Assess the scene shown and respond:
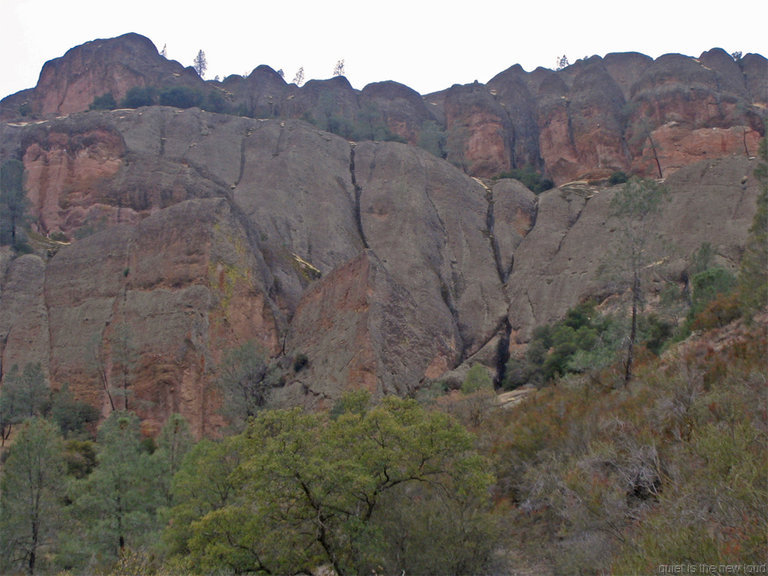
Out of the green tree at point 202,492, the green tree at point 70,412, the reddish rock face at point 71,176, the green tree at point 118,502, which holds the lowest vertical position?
the green tree at point 70,412

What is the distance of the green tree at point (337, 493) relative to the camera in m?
14.4

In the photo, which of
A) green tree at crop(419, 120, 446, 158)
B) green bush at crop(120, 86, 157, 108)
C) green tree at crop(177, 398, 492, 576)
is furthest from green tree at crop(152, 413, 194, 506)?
green bush at crop(120, 86, 157, 108)

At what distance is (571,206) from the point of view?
61188mm

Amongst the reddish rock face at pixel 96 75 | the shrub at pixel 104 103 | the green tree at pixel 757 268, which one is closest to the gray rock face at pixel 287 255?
the green tree at pixel 757 268

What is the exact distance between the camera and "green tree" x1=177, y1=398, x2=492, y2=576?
14.4 metres

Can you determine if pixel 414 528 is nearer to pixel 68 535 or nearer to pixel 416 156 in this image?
pixel 68 535

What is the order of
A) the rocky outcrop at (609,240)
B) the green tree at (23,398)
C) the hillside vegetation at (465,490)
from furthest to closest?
the rocky outcrop at (609,240) < the green tree at (23,398) < the hillside vegetation at (465,490)

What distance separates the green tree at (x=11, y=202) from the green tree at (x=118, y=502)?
99.2 ft

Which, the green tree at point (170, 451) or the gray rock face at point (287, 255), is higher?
the gray rock face at point (287, 255)

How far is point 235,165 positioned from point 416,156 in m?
17.8

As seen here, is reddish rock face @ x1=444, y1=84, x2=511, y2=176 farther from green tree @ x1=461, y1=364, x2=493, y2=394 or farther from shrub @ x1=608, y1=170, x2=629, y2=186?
green tree @ x1=461, y1=364, x2=493, y2=394

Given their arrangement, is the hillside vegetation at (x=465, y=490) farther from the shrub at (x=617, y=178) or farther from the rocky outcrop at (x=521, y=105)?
the rocky outcrop at (x=521, y=105)

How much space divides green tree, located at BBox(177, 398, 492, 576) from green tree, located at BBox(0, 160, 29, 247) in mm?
41634

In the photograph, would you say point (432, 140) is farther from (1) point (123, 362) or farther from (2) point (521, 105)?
(1) point (123, 362)
